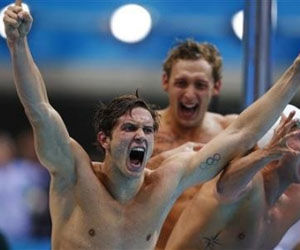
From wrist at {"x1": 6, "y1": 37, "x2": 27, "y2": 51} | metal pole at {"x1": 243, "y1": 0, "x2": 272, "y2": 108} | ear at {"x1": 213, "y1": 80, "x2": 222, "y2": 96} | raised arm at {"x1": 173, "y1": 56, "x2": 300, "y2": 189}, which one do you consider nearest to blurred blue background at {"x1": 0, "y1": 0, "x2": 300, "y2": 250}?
ear at {"x1": 213, "y1": 80, "x2": 222, "y2": 96}

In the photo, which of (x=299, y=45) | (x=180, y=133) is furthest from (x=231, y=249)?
(x=299, y=45)

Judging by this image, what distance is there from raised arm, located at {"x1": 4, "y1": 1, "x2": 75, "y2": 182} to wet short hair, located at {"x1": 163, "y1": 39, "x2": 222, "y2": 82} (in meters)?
0.88

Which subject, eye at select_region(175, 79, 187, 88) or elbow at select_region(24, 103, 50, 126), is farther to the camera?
eye at select_region(175, 79, 187, 88)

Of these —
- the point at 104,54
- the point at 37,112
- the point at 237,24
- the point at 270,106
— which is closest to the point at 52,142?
the point at 37,112

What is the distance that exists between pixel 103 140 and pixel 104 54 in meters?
1.25

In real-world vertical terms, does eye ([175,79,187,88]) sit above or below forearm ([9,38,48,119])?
below

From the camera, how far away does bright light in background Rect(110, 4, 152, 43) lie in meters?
2.69

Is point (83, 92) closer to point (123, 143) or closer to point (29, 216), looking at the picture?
point (29, 216)

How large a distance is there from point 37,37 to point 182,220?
1074 millimetres

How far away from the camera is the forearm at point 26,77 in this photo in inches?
67.4

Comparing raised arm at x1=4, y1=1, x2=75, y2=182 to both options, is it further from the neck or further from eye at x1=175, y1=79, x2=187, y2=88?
eye at x1=175, y1=79, x2=187, y2=88

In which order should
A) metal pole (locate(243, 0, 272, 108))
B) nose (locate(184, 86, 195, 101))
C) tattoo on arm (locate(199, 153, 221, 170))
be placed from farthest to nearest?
nose (locate(184, 86, 195, 101))
metal pole (locate(243, 0, 272, 108))
tattoo on arm (locate(199, 153, 221, 170))

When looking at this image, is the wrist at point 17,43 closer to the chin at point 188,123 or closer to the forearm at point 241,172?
the forearm at point 241,172

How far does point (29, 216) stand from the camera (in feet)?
9.68
